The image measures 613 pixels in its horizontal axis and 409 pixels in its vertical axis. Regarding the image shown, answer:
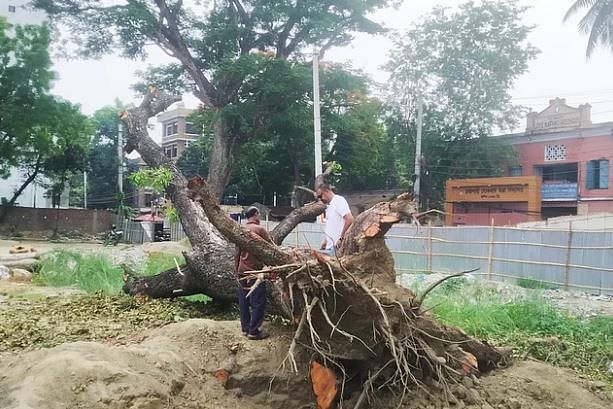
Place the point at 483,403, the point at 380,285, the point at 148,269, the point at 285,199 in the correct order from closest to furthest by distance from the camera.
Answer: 1. the point at 483,403
2. the point at 380,285
3. the point at 148,269
4. the point at 285,199

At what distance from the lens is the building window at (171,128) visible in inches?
1823

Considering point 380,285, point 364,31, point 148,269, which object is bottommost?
point 148,269

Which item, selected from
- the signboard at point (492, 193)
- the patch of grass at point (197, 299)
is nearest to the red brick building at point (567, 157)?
the signboard at point (492, 193)

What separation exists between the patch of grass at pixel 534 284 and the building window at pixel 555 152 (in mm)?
13651

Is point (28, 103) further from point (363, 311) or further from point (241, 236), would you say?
point (363, 311)

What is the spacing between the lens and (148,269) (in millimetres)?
11594

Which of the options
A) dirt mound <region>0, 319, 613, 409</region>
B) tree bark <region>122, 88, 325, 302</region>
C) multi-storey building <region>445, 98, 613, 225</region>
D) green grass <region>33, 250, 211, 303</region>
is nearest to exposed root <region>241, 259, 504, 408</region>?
dirt mound <region>0, 319, 613, 409</region>

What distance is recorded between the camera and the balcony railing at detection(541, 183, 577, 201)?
23219mm

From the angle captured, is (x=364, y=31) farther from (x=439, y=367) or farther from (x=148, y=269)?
(x=439, y=367)

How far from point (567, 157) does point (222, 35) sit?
14693mm

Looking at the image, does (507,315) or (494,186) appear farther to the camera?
(494,186)

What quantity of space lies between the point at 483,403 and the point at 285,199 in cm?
2706

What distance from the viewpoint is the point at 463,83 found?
2598 cm

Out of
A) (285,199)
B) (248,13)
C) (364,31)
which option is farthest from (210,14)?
(285,199)
